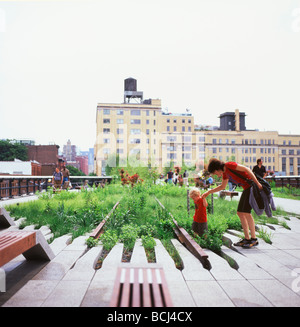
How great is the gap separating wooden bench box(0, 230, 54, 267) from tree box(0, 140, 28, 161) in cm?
7520

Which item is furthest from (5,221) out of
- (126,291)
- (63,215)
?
(126,291)

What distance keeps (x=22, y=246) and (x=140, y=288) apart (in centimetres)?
156

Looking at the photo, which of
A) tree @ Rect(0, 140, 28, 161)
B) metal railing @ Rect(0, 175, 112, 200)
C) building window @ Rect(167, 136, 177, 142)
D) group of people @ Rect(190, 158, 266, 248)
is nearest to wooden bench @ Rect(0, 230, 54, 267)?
group of people @ Rect(190, 158, 266, 248)

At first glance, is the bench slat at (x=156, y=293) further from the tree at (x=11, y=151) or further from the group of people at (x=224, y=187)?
the tree at (x=11, y=151)

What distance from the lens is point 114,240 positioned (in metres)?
4.53

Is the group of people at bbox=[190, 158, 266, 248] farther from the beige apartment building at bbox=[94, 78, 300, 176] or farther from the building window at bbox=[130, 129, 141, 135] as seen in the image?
the building window at bbox=[130, 129, 141, 135]

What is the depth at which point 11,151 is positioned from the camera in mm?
70312

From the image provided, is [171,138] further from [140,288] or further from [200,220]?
[140,288]

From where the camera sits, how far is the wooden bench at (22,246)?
2418 mm

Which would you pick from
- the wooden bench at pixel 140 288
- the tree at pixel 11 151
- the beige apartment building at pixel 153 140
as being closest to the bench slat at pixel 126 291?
the wooden bench at pixel 140 288

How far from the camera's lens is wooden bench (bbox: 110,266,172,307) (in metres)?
1.71

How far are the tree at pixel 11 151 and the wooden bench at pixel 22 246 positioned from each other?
75.2 m
